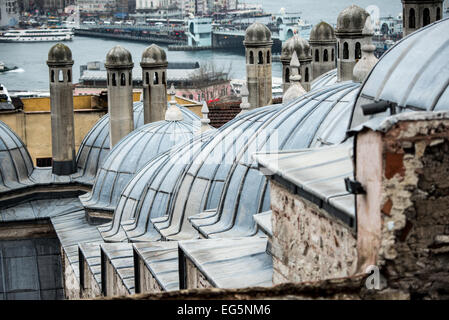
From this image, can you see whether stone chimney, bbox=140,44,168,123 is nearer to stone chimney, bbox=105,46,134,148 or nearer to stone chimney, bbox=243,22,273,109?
stone chimney, bbox=105,46,134,148

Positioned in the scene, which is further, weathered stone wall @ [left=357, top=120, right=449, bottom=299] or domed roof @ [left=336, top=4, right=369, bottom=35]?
domed roof @ [left=336, top=4, right=369, bottom=35]

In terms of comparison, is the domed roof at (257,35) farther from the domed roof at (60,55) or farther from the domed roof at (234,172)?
the domed roof at (234,172)

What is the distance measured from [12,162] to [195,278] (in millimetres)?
12896

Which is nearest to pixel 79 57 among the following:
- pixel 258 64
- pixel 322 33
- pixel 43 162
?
pixel 43 162

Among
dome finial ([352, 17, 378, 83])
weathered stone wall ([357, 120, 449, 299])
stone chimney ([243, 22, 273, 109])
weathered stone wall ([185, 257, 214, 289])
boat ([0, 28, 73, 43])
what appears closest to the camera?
weathered stone wall ([357, 120, 449, 299])

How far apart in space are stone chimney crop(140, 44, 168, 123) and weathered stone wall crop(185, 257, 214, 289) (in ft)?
40.0

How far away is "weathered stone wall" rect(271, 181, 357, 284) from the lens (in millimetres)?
4969

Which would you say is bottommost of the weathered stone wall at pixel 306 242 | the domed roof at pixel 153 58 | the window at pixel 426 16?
the weathered stone wall at pixel 306 242

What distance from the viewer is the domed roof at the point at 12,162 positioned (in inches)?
757

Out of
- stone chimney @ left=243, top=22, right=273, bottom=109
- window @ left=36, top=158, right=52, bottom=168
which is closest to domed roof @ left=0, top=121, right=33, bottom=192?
window @ left=36, top=158, right=52, bottom=168

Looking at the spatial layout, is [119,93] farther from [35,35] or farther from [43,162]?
[35,35]

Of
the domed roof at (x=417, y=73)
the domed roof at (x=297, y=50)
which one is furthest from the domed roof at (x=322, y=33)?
the domed roof at (x=417, y=73)

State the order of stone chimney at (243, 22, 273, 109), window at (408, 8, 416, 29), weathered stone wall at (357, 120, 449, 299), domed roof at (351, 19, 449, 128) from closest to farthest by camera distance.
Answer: weathered stone wall at (357, 120, 449, 299) < domed roof at (351, 19, 449, 128) < window at (408, 8, 416, 29) < stone chimney at (243, 22, 273, 109)

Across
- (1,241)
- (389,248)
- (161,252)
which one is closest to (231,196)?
(161,252)
